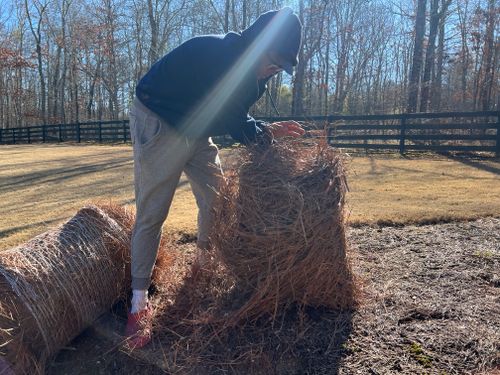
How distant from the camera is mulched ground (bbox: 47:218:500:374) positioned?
182 centimetres

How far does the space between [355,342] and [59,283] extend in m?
1.42

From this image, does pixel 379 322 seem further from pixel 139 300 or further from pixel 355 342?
pixel 139 300

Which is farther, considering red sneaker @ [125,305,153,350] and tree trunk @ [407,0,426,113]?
tree trunk @ [407,0,426,113]

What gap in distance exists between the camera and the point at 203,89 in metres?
2.09

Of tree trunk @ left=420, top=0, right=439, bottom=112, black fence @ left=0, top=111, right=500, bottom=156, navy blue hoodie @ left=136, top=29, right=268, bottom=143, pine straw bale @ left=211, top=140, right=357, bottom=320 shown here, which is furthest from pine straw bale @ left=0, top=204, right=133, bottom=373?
tree trunk @ left=420, top=0, right=439, bottom=112

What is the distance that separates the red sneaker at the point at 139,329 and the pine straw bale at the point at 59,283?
232 millimetres

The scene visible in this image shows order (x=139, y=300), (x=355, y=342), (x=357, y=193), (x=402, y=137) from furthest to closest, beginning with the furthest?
(x=402, y=137) < (x=357, y=193) < (x=139, y=300) < (x=355, y=342)

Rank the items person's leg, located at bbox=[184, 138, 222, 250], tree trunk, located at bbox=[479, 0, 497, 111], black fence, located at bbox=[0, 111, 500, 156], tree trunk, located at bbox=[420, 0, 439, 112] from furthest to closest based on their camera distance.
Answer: tree trunk, located at bbox=[479, 0, 497, 111] → tree trunk, located at bbox=[420, 0, 439, 112] → black fence, located at bbox=[0, 111, 500, 156] → person's leg, located at bbox=[184, 138, 222, 250]

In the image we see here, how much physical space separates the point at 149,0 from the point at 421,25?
58.7ft

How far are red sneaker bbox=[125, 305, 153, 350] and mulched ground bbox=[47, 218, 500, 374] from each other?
0.05 m

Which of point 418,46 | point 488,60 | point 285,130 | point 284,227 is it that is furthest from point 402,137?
point 488,60

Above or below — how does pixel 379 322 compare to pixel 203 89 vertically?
below

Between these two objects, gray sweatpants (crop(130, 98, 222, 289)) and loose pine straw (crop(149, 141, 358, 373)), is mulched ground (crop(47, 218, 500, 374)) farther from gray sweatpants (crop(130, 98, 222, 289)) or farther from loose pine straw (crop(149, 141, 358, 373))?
gray sweatpants (crop(130, 98, 222, 289))

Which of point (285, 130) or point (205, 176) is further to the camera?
point (205, 176)
